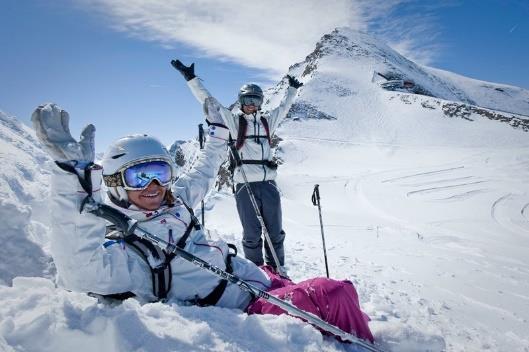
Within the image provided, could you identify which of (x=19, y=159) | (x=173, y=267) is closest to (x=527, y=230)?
(x=173, y=267)

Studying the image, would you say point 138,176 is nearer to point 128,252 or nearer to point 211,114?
point 128,252

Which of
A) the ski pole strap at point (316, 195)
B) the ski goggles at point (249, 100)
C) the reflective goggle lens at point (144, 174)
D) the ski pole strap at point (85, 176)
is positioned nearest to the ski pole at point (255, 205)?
the ski goggles at point (249, 100)

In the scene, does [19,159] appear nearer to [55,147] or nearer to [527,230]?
[55,147]

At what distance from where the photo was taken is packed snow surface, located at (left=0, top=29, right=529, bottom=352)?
2014mm

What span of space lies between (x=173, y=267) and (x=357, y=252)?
6.36 meters

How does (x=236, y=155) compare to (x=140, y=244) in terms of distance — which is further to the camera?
(x=236, y=155)

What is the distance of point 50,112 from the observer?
2.36 meters

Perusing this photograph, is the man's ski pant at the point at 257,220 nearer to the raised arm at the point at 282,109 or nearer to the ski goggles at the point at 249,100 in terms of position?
the raised arm at the point at 282,109

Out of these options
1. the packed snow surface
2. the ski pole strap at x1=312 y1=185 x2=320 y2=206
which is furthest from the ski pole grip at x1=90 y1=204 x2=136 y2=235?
the ski pole strap at x1=312 y1=185 x2=320 y2=206

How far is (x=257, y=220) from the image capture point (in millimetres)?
5844

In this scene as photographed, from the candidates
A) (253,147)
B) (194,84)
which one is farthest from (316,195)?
(194,84)

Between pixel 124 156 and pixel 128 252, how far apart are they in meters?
0.92

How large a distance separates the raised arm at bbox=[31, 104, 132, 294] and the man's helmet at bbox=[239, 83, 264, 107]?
3.78 meters

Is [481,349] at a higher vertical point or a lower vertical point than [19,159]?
lower
